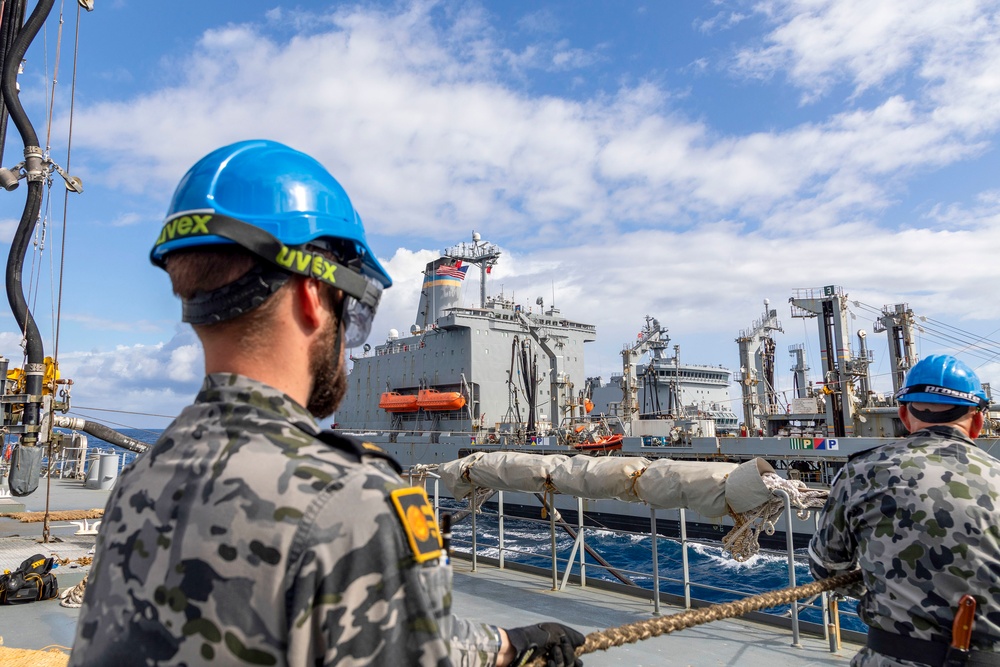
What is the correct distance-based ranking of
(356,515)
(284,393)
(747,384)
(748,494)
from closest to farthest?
(356,515)
(284,393)
(748,494)
(747,384)

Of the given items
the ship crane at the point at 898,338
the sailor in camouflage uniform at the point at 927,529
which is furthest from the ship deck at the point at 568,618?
the ship crane at the point at 898,338

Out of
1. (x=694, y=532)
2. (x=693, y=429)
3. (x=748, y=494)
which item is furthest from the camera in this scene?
(x=693, y=429)

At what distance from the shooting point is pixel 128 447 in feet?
24.9

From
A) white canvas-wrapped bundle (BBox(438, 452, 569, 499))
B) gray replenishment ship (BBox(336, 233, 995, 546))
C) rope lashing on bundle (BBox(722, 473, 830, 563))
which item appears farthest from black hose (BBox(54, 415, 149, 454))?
gray replenishment ship (BBox(336, 233, 995, 546))

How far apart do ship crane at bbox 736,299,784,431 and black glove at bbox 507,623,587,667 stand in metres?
29.4

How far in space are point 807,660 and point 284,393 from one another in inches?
211

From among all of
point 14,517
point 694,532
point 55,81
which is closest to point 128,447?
point 55,81

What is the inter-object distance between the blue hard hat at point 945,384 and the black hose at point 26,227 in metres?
7.99

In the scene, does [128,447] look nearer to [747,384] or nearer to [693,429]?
[693,429]

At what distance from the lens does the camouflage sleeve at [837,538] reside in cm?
234

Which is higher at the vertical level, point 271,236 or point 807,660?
point 271,236

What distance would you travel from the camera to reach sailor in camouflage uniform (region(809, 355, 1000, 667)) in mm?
2004

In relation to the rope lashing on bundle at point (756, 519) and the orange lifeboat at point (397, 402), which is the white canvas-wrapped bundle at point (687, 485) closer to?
the rope lashing on bundle at point (756, 519)

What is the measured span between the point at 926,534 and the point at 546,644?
1.52 metres
